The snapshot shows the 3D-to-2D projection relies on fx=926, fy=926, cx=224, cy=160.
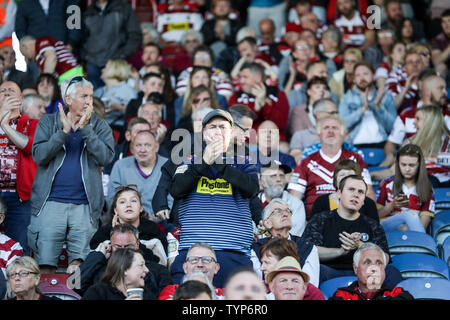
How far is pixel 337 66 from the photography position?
1194cm

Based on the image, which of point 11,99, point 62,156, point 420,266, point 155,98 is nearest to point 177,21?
point 155,98

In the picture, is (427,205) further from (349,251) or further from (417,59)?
(417,59)

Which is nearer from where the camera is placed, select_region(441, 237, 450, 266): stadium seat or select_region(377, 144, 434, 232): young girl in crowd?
select_region(441, 237, 450, 266): stadium seat

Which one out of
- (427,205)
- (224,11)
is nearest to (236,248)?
(427,205)

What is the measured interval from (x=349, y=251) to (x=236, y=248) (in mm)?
1405

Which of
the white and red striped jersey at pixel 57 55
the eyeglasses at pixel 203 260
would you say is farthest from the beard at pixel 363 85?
the eyeglasses at pixel 203 260

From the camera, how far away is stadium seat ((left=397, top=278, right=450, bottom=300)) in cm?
677

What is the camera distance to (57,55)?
11.2 meters

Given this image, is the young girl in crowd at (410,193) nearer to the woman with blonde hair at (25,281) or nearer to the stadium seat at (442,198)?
the stadium seat at (442,198)

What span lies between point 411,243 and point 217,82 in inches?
162

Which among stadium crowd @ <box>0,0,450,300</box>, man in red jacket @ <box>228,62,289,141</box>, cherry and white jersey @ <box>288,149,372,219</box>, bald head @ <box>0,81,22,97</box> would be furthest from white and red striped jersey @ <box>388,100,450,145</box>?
bald head @ <box>0,81,22,97</box>

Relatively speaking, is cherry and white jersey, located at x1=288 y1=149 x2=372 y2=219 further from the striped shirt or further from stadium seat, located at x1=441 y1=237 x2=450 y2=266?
the striped shirt

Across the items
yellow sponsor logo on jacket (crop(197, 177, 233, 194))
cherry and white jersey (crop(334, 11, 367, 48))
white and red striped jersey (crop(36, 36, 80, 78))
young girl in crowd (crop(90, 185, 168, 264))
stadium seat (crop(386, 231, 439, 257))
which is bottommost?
stadium seat (crop(386, 231, 439, 257))

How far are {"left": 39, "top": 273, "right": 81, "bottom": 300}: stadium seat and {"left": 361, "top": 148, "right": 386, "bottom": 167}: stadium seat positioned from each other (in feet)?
14.3
